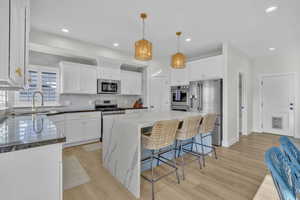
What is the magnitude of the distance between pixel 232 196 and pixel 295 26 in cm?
350

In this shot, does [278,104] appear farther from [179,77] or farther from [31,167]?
[31,167]

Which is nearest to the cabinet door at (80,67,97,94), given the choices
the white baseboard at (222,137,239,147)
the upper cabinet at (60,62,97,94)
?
the upper cabinet at (60,62,97,94)

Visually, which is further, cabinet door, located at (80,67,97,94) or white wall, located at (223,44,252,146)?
cabinet door, located at (80,67,97,94)

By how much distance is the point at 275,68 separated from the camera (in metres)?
4.64

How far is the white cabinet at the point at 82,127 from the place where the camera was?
3365 mm

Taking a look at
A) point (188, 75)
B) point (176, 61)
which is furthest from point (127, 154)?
point (188, 75)

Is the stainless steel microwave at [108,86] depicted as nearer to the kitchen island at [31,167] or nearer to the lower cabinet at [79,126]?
the lower cabinet at [79,126]

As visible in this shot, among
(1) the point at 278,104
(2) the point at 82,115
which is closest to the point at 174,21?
(2) the point at 82,115

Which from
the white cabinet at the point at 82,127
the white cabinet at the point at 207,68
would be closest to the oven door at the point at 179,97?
the white cabinet at the point at 207,68

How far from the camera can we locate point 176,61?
2.67 metres

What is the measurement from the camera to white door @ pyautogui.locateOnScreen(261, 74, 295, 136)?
14.3 feet

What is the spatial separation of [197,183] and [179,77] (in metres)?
Result: 3.51

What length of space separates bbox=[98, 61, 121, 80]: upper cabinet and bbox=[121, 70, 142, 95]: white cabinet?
0.75ft

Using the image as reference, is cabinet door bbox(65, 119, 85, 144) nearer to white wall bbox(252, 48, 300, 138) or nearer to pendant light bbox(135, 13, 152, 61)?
pendant light bbox(135, 13, 152, 61)
